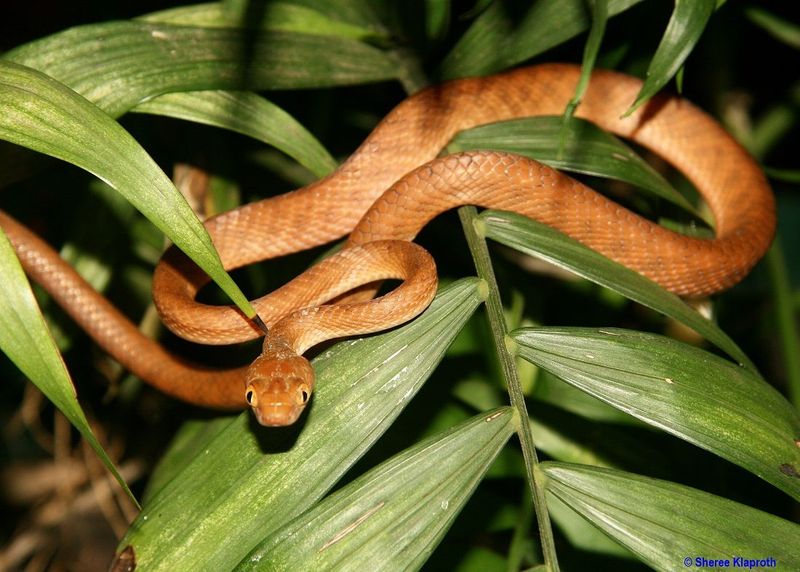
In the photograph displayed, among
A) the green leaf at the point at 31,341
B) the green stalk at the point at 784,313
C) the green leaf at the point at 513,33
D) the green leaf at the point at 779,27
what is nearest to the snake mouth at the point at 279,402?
the green leaf at the point at 31,341

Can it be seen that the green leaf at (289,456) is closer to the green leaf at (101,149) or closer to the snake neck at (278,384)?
the snake neck at (278,384)

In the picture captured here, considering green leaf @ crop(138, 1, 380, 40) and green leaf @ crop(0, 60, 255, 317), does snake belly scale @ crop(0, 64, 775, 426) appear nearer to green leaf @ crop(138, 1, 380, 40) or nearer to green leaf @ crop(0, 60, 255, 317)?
green leaf @ crop(138, 1, 380, 40)

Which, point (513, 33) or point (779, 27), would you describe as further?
point (779, 27)

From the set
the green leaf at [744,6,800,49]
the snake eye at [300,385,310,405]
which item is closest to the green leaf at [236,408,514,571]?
the snake eye at [300,385,310,405]

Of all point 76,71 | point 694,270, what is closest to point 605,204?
point 694,270

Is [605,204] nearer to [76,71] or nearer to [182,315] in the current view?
[182,315]

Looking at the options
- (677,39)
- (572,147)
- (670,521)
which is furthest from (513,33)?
(670,521)

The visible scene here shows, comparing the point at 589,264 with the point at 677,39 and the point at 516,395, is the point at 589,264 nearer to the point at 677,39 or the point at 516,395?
the point at 516,395
